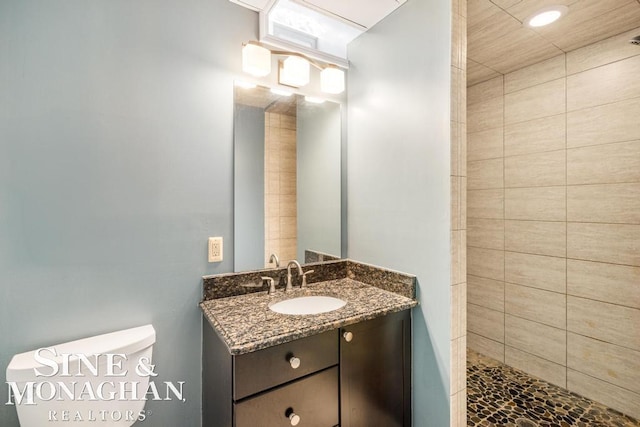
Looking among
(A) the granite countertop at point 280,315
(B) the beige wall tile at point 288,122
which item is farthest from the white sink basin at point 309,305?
(B) the beige wall tile at point 288,122

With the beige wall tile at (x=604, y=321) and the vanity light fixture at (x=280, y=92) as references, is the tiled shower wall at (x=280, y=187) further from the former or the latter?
the beige wall tile at (x=604, y=321)

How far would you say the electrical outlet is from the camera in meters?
1.43

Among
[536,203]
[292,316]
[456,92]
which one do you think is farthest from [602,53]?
[292,316]

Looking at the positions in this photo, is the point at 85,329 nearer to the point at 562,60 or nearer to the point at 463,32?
the point at 463,32

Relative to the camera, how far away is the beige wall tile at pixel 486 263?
94.5 inches

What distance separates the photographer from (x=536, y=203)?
2158 millimetres

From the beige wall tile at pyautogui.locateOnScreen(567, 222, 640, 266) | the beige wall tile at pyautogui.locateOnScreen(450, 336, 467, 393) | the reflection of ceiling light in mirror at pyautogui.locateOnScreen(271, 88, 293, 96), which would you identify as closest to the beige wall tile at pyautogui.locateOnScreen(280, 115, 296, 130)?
the reflection of ceiling light in mirror at pyautogui.locateOnScreen(271, 88, 293, 96)

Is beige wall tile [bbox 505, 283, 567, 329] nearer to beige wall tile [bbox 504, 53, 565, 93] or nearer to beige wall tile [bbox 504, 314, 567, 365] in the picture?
beige wall tile [bbox 504, 314, 567, 365]

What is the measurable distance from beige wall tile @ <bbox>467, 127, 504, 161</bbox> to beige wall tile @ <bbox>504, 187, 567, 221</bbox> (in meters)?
0.34

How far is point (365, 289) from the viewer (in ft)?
5.35

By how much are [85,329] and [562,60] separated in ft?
10.1

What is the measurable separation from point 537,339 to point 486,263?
24.7 inches

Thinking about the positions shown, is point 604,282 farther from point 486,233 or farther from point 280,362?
point 280,362

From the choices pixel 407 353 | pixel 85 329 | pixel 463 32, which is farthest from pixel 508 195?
pixel 85 329
